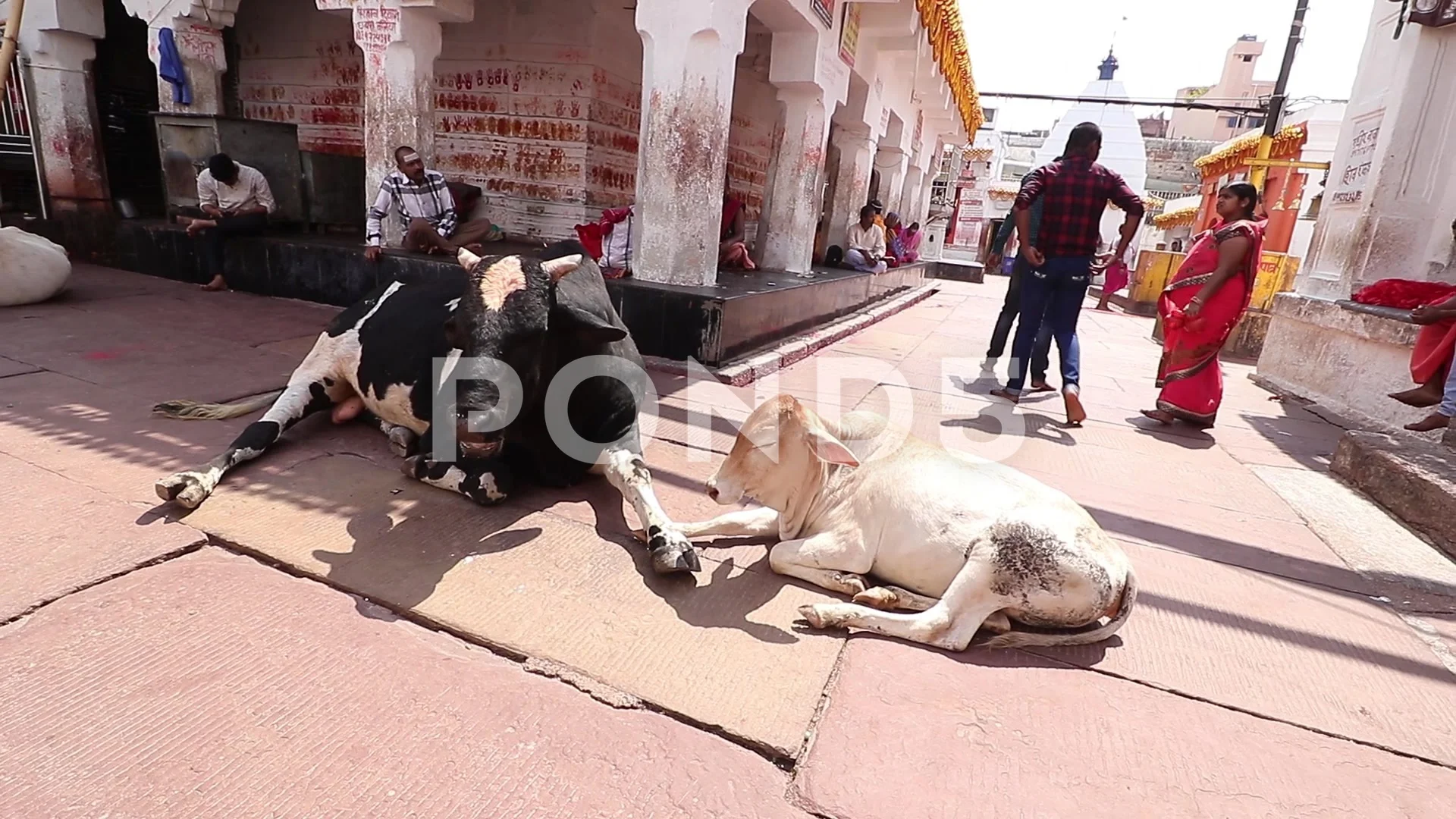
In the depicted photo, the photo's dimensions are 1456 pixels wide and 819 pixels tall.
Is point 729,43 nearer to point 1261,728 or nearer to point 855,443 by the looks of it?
point 855,443

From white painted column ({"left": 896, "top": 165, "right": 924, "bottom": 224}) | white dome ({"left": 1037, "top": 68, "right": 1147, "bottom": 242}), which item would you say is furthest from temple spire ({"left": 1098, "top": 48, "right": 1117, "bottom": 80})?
white painted column ({"left": 896, "top": 165, "right": 924, "bottom": 224})

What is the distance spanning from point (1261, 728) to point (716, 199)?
191 inches

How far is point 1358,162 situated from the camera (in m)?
6.88

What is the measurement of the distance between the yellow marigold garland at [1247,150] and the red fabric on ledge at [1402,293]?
10278 mm

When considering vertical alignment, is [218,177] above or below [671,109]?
below

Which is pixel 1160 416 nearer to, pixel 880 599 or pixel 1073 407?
pixel 1073 407

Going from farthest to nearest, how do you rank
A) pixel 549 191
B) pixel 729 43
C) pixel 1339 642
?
pixel 549 191 < pixel 729 43 < pixel 1339 642

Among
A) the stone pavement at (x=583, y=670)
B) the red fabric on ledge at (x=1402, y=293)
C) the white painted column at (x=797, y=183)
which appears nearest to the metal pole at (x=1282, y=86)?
the red fabric on ledge at (x=1402, y=293)

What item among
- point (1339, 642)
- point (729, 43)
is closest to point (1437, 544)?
point (1339, 642)

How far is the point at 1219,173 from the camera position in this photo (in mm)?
16750

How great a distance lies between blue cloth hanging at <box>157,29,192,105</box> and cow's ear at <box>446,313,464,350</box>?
7379mm

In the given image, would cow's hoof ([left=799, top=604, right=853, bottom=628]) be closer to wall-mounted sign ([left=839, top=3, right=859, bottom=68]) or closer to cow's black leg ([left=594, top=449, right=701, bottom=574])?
cow's black leg ([left=594, top=449, right=701, bottom=574])

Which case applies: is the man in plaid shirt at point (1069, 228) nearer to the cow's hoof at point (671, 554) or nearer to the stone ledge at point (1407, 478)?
the stone ledge at point (1407, 478)

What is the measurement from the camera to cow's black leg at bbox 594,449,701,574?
2.41m
